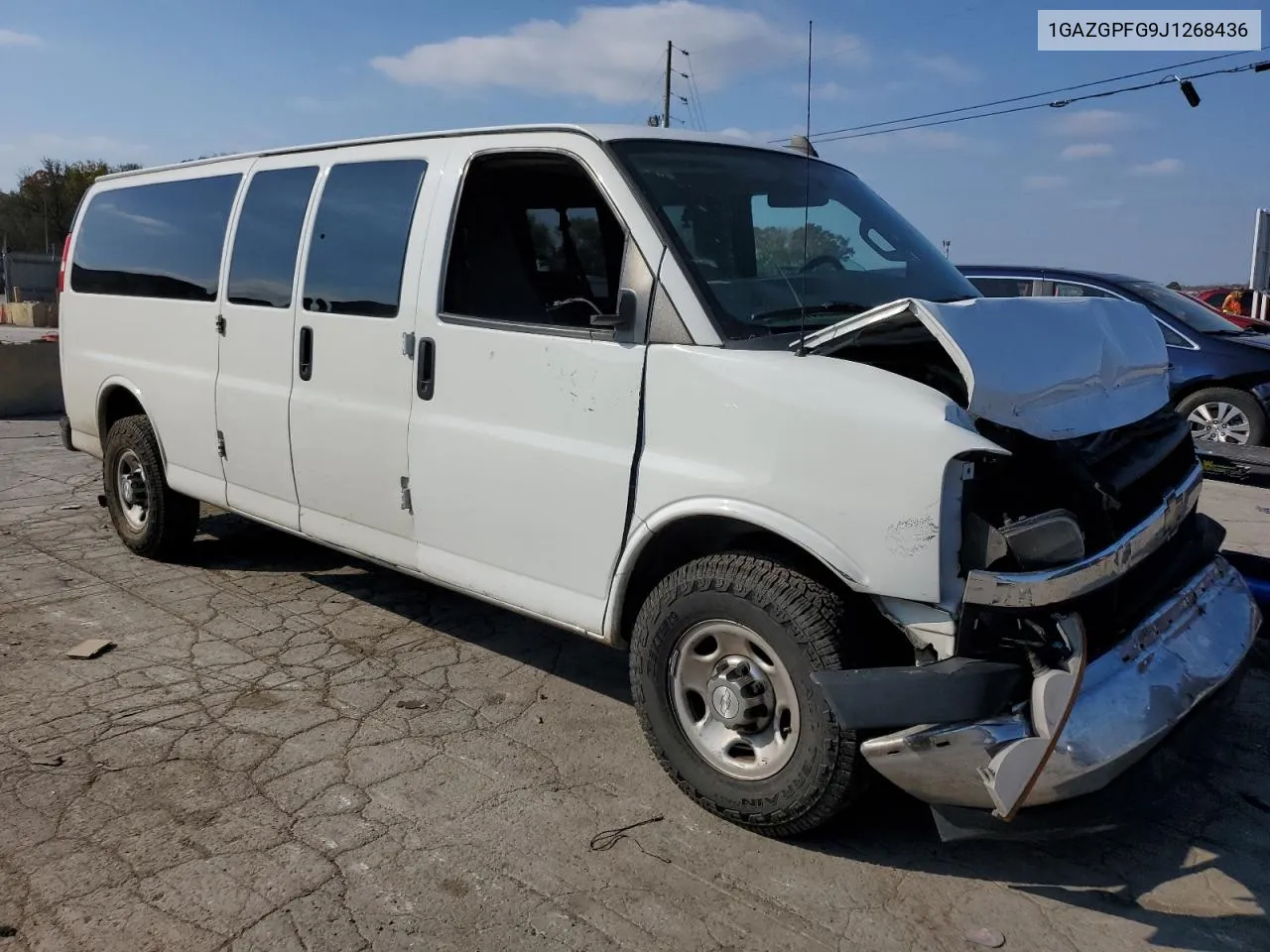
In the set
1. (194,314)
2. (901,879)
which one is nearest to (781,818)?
(901,879)

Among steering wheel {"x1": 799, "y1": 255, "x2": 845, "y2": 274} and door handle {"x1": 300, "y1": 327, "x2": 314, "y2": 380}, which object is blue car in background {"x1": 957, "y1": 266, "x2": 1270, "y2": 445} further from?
door handle {"x1": 300, "y1": 327, "x2": 314, "y2": 380}

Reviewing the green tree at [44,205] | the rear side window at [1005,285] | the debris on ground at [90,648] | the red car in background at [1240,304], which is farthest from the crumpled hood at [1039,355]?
the green tree at [44,205]

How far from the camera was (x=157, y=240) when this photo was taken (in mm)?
5719

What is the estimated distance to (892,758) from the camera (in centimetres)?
273

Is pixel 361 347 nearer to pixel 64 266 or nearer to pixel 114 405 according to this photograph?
Answer: pixel 114 405

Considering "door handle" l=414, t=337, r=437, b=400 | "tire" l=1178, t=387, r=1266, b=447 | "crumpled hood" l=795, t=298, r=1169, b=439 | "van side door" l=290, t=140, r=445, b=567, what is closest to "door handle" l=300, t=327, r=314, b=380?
"van side door" l=290, t=140, r=445, b=567

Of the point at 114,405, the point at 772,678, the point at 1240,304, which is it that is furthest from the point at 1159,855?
the point at 1240,304

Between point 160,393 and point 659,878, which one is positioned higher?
point 160,393

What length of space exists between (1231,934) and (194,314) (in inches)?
198

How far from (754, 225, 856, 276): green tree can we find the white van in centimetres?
2

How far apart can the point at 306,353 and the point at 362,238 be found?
590 mm

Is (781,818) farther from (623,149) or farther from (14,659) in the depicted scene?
(14,659)

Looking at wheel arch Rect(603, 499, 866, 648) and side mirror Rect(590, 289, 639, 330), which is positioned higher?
side mirror Rect(590, 289, 639, 330)

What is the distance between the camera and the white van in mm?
2701
